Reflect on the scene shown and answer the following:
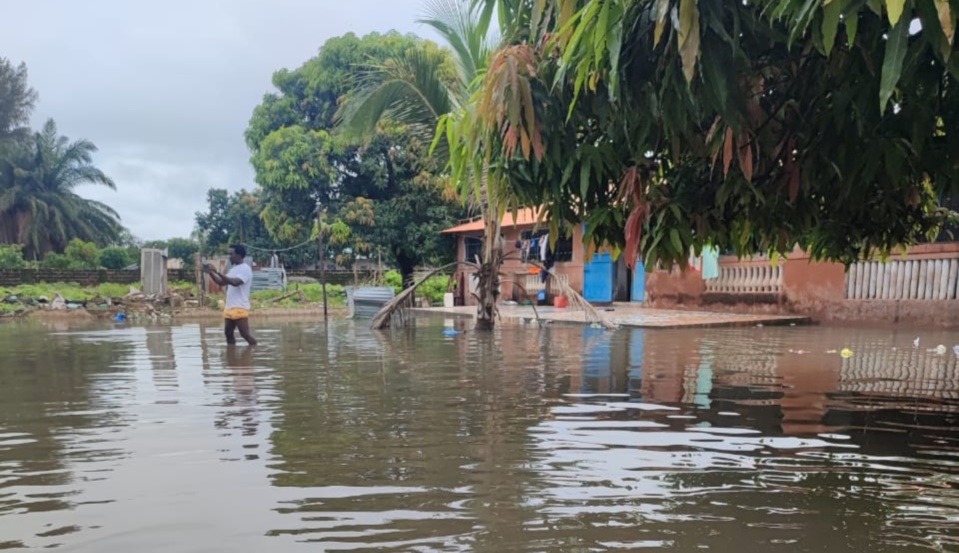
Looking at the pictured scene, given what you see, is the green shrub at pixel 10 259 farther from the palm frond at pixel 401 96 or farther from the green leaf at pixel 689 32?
the green leaf at pixel 689 32

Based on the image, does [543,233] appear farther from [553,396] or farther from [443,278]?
[553,396]

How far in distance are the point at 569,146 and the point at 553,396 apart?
2664 mm

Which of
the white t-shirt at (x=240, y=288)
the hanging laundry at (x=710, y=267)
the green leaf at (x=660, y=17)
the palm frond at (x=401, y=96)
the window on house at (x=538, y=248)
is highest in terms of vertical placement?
the palm frond at (x=401, y=96)

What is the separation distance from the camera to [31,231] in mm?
32469

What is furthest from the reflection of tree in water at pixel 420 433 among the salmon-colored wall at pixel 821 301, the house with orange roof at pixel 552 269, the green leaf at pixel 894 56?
A: the house with orange roof at pixel 552 269

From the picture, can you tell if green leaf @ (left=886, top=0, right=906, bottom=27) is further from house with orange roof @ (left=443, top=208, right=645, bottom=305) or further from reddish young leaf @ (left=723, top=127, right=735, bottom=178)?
house with orange roof @ (left=443, top=208, right=645, bottom=305)

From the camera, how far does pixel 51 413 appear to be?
5.07m

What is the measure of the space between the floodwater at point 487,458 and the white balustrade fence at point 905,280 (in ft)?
15.9

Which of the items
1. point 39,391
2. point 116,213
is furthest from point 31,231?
point 39,391

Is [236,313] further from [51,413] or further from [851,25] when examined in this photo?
[851,25]

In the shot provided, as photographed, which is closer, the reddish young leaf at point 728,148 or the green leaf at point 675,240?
the reddish young leaf at point 728,148

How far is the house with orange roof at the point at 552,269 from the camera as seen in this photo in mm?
21672

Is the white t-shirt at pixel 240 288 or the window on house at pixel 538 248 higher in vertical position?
the window on house at pixel 538 248

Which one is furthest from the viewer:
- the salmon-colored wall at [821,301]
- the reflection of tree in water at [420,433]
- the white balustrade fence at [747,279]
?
the white balustrade fence at [747,279]
